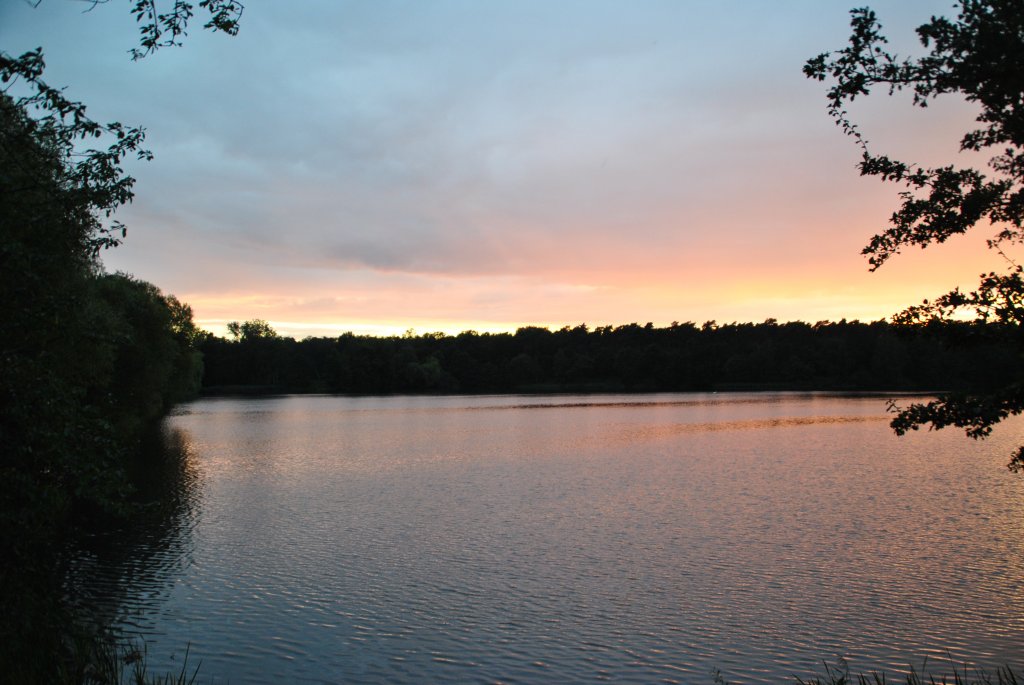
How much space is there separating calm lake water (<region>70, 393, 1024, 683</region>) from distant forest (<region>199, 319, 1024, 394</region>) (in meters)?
90.9

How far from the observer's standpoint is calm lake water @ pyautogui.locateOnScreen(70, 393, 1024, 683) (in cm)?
1063

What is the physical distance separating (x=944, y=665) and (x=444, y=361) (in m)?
133

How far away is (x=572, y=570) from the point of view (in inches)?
589

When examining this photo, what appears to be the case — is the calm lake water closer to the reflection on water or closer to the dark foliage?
the reflection on water

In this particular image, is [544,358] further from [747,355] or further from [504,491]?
[504,491]

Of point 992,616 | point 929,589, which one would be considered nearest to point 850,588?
point 929,589

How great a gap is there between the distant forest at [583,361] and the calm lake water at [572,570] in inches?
3578

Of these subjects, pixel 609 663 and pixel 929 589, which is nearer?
pixel 609 663

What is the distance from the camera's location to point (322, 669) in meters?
10.2

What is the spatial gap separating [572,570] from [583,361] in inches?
4910

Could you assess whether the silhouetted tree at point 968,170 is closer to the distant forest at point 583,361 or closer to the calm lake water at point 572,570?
the calm lake water at point 572,570

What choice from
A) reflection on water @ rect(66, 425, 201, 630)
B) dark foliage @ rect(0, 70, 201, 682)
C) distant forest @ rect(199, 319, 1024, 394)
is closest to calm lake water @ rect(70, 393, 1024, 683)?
reflection on water @ rect(66, 425, 201, 630)

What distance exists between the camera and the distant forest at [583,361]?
117m

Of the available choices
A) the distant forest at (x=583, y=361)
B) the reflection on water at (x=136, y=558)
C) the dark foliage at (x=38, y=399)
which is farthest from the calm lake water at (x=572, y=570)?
the distant forest at (x=583, y=361)
